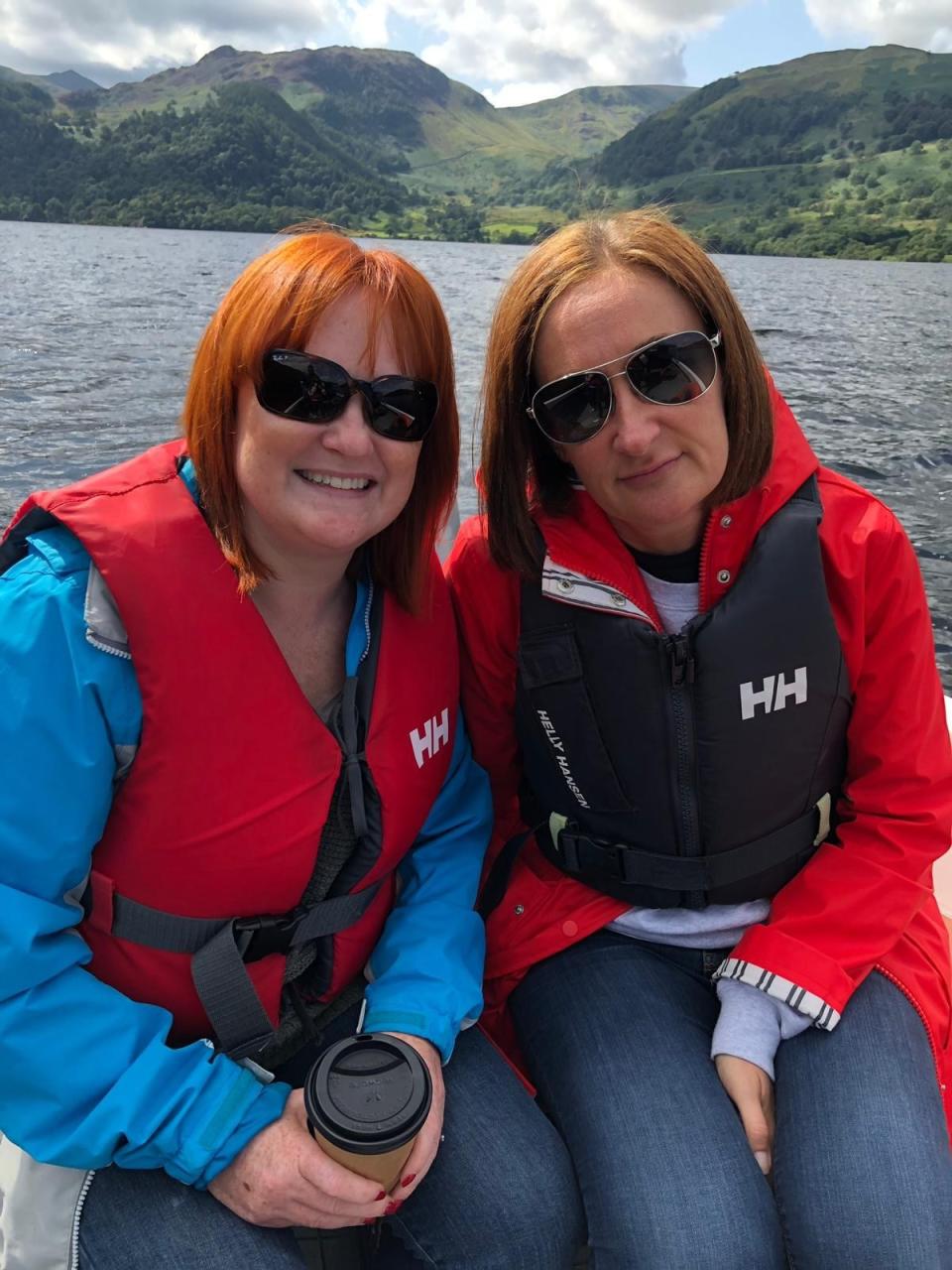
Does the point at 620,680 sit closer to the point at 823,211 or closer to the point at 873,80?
the point at 823,211

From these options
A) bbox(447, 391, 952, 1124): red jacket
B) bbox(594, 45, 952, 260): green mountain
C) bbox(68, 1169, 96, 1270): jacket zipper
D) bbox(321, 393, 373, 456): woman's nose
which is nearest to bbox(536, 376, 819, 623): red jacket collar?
bbox(447, 391, 952, 1124): red jacket

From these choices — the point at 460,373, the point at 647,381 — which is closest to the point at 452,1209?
the point at 647,381

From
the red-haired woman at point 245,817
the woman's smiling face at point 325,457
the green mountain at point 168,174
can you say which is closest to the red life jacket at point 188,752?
the red-haired woman at point 245,817

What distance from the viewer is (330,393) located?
69.7 inches

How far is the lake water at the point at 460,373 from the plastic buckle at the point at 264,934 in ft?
4.12

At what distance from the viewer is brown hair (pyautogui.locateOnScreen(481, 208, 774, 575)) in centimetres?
197

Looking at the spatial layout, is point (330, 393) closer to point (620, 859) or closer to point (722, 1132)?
point (620, 859)

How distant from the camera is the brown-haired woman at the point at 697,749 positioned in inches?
75.5

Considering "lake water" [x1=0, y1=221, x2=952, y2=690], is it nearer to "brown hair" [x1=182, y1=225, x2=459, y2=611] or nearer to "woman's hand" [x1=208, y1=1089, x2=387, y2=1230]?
"brown hair" [x1=182, y1=225, x2=459, y2=611]

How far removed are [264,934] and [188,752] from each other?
0.40 metres

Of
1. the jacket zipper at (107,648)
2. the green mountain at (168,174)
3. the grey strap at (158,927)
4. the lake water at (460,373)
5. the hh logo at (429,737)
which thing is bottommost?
the lake water at (460,373)

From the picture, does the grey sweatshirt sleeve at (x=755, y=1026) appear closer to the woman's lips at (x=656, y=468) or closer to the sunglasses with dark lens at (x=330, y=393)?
the woman's lips at (x=656, y=468)

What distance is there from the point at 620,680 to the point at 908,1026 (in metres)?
0.93

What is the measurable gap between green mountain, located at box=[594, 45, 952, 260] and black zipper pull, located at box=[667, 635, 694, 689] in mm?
81668
